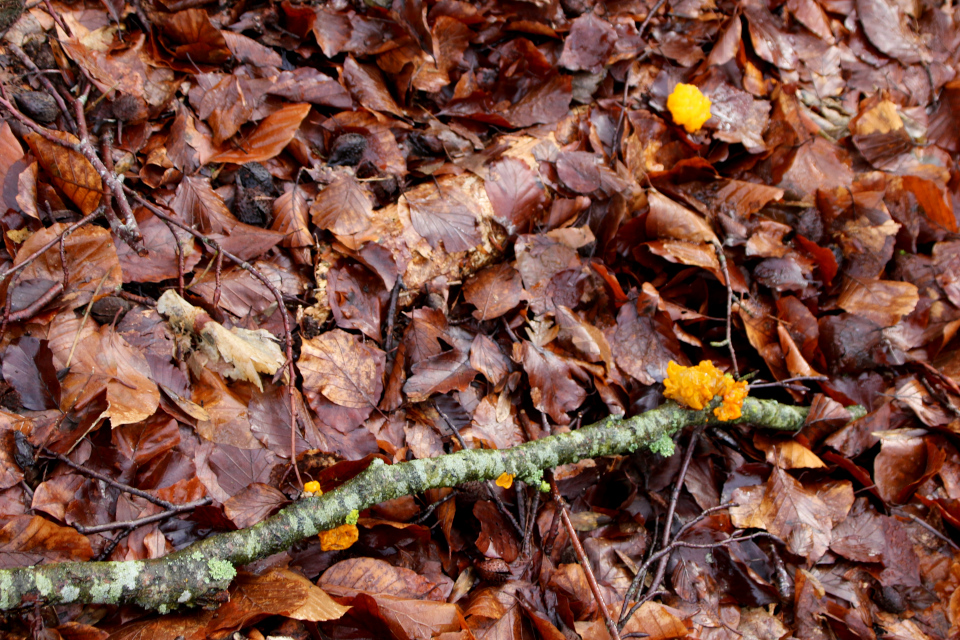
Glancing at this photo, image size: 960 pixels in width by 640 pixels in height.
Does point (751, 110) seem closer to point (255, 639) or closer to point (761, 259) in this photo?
point (761, 259)

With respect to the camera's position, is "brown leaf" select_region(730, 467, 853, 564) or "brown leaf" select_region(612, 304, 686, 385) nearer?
"brown leaf" select_region(730, 467, 853, 564)

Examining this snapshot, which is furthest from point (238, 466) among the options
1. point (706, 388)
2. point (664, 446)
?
point (706, 388)

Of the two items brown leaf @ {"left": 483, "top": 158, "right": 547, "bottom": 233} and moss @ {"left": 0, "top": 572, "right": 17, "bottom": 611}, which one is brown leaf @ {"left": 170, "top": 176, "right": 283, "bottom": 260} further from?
moss @ {"left": 0, "top": 572, "right": 17, "bottom": 611}

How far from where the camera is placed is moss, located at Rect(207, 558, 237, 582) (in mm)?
1481

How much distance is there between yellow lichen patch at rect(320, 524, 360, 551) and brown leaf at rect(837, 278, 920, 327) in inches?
96.6

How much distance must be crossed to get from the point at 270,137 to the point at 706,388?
1.91 metres

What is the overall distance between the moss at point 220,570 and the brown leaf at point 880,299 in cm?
278

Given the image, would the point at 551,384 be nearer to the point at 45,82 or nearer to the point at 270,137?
the point at 270,137

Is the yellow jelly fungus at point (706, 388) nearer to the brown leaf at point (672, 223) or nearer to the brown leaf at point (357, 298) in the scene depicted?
the brown leaf at point (672, 223)

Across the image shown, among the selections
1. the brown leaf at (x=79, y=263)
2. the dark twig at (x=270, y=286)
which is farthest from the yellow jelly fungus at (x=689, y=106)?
the brown leaf at (x=79, y=263)

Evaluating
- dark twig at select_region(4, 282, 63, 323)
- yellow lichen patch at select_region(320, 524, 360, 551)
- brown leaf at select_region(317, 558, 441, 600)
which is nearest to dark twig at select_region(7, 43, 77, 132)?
dark twig at select_region(4, 282, 63, 323)

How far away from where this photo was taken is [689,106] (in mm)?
2797

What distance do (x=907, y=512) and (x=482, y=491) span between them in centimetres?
189

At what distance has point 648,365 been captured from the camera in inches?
92.0
